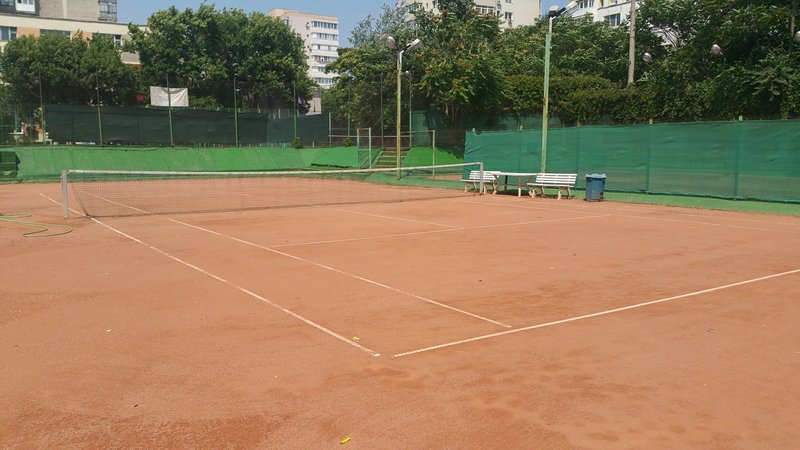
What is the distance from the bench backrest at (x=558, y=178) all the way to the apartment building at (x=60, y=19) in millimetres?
65157

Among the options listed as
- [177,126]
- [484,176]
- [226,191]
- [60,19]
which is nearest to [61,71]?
[177,126]

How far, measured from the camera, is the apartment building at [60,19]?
72.9 metres

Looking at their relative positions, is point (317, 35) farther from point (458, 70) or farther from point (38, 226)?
point (38, 226)

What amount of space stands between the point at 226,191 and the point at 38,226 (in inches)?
452

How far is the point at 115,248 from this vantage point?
10578mm

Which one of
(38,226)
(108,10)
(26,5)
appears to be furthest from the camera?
(108,10)

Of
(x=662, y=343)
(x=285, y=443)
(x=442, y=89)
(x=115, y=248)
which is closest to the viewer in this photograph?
(x=285, y=443)

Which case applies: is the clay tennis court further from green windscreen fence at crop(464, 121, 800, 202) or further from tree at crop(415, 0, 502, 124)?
tree at crop(415, 0, 502, 124)

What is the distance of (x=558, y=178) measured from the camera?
2077cm

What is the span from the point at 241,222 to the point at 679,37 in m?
40.1

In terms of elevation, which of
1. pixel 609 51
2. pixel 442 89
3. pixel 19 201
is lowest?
pixel 19 201

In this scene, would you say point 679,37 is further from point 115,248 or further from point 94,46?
point 94,46

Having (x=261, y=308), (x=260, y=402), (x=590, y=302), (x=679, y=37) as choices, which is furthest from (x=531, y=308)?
(x=679, y=37)

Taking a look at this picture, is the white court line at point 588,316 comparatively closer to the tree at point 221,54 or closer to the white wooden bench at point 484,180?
the white wooden bench at point 484,180
